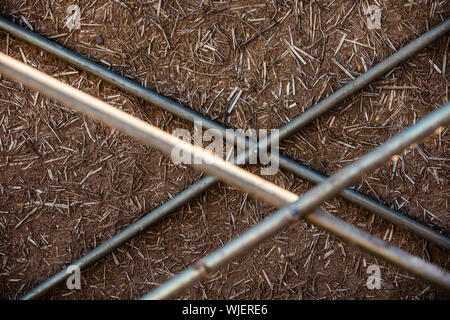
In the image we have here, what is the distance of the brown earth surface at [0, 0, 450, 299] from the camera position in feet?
6.56

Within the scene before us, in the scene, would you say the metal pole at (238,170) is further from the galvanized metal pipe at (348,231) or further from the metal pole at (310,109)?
the metal pole at (310,109)

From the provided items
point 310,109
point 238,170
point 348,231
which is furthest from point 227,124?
point 348,231

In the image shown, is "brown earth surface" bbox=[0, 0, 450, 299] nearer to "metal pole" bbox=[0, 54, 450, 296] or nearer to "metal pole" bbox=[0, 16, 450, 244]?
"metal pole" bbox=[0, 16, 450, 244]

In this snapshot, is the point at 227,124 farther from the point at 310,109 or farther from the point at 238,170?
the point at 238,170

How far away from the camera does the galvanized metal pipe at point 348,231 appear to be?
121cm

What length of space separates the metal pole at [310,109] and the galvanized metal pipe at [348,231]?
71 cm

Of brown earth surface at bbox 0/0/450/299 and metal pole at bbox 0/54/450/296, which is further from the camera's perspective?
brown earth surface at bbox 0/0/450/299

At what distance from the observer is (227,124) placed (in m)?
2.02

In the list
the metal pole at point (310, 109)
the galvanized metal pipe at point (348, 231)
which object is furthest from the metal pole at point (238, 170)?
the metal pole at point (310, 109)

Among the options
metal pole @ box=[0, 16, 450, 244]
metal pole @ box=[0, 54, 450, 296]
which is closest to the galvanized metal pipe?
metal pole @ box=[0, 54, 450, 296]

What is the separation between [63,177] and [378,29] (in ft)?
5.86

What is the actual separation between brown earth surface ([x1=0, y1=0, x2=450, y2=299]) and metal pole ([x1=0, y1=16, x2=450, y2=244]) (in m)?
0.07
